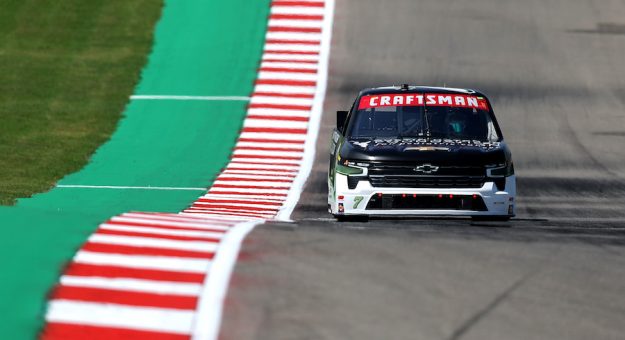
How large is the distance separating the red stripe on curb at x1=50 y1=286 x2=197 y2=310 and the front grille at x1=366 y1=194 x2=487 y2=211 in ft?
19.8

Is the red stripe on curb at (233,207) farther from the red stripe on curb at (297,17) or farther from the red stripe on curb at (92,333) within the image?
the red stripe on curb at (297,17)

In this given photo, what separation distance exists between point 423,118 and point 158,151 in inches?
287

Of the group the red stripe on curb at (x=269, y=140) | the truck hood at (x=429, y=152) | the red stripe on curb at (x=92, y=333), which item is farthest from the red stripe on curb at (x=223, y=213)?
the red stripe on curb at (x=92, y=333)

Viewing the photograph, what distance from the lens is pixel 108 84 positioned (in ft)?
80.4

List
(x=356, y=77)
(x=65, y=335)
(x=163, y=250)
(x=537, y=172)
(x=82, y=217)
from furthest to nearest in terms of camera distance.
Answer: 1. (x=356, y=77)
2. (x=537, y=172)
3. (x=82, y=217)
4. (x=163, y=250)
5. (x=65, y=335)

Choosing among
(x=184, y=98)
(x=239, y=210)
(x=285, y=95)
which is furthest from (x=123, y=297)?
(x=184, y=98)

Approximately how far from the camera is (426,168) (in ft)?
44.1

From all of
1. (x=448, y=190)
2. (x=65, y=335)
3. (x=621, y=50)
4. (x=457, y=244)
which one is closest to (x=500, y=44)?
(x=621, y=50)

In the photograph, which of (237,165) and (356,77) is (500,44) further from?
(237,165)

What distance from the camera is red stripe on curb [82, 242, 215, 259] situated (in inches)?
318

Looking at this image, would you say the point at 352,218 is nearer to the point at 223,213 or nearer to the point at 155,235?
the point at 223,213

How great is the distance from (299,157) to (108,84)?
18.0 ft

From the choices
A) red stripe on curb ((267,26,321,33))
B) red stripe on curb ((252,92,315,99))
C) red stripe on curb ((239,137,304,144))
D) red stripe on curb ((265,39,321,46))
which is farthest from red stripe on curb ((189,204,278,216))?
red stripe on curb ((267,26,321,33))

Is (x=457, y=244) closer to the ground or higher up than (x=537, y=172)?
higher up
